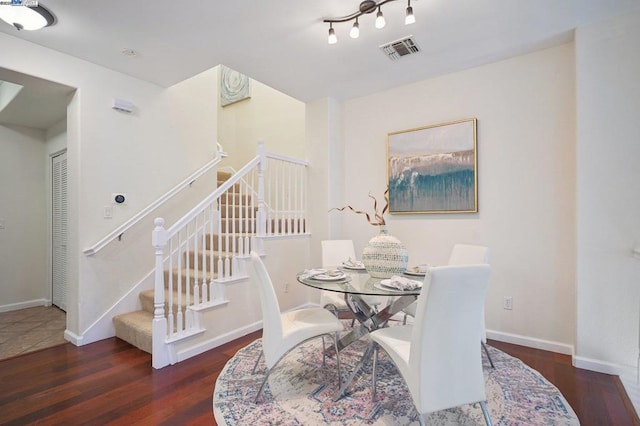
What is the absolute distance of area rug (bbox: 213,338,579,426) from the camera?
1.80 meters

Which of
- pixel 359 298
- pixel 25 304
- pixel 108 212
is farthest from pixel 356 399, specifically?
pixel 25 304

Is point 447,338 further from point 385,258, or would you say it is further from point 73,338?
point 73,338

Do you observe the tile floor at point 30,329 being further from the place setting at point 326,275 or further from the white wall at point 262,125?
the white wall at point 262,125

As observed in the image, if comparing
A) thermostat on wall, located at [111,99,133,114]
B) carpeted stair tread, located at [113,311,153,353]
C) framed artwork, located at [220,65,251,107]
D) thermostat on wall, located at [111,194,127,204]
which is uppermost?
framed artwork, located at [220,65,251,107]

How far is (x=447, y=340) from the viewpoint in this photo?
1484 millimetres

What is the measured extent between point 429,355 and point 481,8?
2352 mm

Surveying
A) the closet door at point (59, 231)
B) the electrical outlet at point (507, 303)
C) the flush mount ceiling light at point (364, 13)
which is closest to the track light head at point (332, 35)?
the flush mount ceiling light at point (364, 13)

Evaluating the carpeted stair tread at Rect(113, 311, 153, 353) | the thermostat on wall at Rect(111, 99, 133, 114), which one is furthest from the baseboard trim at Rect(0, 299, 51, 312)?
the thermostat on wall at Rect(111, 99, 133, 114)

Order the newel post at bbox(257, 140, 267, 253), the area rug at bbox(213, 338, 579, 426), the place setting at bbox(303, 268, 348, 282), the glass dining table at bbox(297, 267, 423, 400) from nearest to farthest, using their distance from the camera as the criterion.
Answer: the area rug at bbox(213, 338, 579, 426) < the glass dining table at bbox(297, 267, 423, 400) < the place setting at bbox(303, 268, 348, 282) < the newel post at bbox(257, 140, 267, 253)

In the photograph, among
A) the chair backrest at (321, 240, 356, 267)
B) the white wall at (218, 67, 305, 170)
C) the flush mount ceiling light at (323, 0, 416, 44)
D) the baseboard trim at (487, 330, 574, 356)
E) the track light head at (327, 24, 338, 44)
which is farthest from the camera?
the white wall at (218, 67, 305, 170)

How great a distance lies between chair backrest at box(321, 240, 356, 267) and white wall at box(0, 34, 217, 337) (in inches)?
78.1

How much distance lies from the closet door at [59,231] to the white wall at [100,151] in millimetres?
1092

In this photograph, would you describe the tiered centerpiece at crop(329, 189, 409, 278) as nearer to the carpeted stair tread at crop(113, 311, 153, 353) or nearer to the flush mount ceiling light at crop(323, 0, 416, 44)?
the flush mount ceiling light at crop(323, 0, 416, 44)

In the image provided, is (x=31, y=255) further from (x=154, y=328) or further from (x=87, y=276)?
(x=154, y=328)
